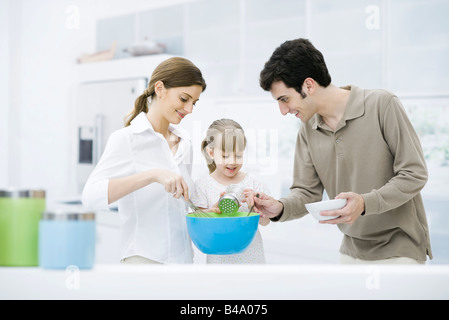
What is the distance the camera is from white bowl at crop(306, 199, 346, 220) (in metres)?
1.08

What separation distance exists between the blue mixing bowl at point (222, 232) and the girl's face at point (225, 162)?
0.19 meters

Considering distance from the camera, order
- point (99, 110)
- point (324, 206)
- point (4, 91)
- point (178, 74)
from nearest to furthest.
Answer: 1. point (324, 206)
2. point (178, 74)
3. point (4, 91)
4. point (99, 110)

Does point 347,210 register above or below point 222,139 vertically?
below

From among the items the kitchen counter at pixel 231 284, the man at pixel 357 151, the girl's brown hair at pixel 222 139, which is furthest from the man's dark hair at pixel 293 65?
the kitchen counter at pixel 231 284

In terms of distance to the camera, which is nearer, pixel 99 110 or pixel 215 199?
pixel 215 199

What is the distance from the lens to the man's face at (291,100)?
1.36 meters

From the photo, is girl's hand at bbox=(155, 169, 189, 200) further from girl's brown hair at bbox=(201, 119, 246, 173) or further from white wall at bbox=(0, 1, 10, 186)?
white wall at bbox=(0, 1, 10, 186)

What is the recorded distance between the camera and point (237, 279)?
35.4 inches

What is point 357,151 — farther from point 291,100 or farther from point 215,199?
point 215,199

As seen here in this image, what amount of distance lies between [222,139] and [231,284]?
49 centimetres

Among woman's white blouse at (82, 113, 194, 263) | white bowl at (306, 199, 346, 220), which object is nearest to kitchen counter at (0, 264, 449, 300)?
white bowl at (306, 199, 346, 220)

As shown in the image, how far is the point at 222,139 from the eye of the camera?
1301mm

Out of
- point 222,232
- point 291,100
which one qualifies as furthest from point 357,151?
point 222,232

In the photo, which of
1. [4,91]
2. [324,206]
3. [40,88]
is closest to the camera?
[324,206]
